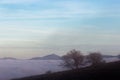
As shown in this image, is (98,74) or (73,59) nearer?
(98,74)

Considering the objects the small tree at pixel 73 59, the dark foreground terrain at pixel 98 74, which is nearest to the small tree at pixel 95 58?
the small tree at pixel 73 59

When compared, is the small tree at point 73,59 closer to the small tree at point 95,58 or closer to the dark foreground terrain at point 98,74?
the small tree at point 95,58

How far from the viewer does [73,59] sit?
513 ft

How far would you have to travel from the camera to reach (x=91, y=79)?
7906 cm

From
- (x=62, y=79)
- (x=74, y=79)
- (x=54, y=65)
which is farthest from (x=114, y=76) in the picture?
(x=54, y=65)

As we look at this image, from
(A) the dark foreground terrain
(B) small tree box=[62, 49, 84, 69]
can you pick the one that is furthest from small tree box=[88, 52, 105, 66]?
(A) the dark foreground terrain

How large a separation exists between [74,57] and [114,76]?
83.3 m

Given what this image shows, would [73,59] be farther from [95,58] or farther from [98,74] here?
[98,74]

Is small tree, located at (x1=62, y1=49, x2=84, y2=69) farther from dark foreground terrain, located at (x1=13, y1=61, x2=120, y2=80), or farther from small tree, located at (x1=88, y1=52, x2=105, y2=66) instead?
dark foreground terrain, located at (x1=13, y1=61, x2=120, y2=80)

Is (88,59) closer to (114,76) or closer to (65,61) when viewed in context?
(65,61)

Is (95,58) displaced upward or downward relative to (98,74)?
upward

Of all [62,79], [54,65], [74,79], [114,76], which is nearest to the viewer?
[114,76]

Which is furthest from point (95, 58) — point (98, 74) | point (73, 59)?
point (98, 74)

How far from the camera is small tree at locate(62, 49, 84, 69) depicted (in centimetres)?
15236
